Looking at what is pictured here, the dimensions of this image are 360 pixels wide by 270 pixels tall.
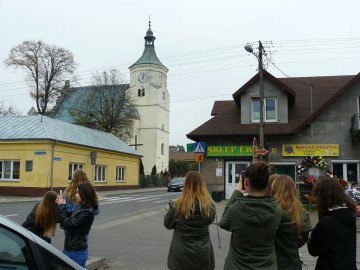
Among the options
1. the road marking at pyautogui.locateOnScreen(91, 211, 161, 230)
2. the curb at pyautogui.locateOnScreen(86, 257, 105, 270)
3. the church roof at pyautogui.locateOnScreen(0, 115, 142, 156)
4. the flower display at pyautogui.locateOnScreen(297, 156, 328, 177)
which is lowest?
the road marking at pyautogui.locateOnScreen(91, 211, 161, 230)

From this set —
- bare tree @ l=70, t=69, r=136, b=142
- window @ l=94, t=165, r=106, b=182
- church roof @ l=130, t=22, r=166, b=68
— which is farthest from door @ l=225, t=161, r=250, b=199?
church roof @ l=130, t=22, r=166, b=68

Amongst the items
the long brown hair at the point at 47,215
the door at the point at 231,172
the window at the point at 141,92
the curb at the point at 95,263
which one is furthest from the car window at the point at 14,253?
the window at the point at 141,92

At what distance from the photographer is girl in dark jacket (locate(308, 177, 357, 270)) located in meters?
3.65

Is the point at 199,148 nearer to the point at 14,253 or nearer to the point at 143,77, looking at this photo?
the point at 14,253

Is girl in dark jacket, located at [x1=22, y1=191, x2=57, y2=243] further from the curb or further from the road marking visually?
the road marking

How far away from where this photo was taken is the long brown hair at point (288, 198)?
150 inches

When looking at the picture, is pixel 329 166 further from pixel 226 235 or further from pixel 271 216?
pixel 271 216

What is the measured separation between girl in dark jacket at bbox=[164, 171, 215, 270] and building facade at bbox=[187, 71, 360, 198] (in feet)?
58.6

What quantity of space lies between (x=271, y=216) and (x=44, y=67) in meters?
47.7

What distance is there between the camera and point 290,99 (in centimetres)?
2366

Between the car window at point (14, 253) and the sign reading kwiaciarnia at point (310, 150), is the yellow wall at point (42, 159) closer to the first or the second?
the sign reading kwiaciarnia at point (310, 150)

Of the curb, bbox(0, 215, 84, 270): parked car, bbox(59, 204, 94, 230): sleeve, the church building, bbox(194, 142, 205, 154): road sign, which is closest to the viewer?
bbox(0, 215, 84, 270): parked car

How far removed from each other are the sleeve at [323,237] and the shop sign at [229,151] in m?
19.3

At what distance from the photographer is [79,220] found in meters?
4.64
